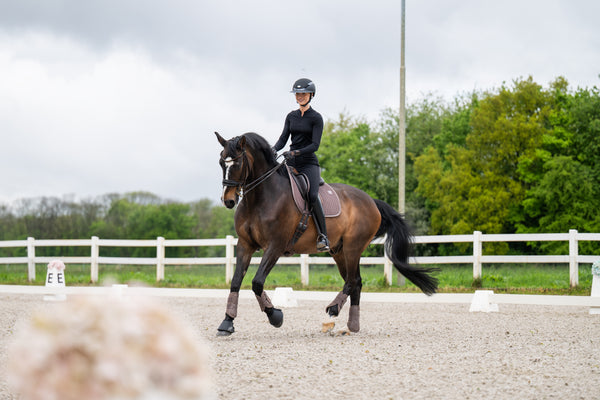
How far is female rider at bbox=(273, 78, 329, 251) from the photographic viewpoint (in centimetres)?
807

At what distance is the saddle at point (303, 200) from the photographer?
8016mm

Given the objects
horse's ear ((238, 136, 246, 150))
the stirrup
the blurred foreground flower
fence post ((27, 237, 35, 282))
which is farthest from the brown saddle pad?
fence post ((27, 237, 35, 282))

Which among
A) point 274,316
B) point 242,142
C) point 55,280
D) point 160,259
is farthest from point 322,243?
point 160,259

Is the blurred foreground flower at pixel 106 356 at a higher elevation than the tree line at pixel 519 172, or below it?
below

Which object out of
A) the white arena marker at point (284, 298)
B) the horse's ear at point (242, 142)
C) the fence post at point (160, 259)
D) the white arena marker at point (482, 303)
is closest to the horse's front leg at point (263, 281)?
the horse's ear at point (242, 142)

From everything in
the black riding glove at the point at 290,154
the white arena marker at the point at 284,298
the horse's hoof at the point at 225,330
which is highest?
the black riding glove at the point at 290,154

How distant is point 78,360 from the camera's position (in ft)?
5.21

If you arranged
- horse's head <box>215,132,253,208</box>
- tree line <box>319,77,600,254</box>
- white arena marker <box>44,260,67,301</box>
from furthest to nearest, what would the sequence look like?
tree line <box>319,77,600,254</box> < white arena marker <box>44,260,67,301</box> < horse's head <box>215,132,253,208</box>

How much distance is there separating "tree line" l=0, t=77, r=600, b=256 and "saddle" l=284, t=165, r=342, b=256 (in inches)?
1021

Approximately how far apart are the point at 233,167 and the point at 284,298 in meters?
5.71

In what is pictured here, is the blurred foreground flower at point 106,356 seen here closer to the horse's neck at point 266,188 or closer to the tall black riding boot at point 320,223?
the horse's neck at point 266,188

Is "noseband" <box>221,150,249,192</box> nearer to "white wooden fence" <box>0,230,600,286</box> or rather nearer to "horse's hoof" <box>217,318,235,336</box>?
"horse's hoof" <box>217,318,235,336</box>

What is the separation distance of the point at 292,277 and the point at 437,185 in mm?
21594

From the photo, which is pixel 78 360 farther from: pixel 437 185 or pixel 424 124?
pixel 424 124
